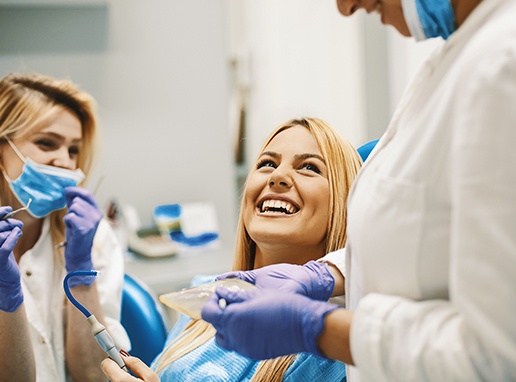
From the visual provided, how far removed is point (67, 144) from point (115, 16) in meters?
1.65

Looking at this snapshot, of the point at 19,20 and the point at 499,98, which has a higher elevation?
the point at 19,20

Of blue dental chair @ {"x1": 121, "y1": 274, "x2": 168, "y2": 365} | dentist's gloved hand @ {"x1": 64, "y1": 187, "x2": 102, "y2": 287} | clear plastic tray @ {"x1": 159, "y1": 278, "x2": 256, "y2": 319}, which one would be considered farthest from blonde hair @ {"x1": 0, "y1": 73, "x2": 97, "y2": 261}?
clear plastic tray @ {"x1": 159, "y1": 278, "x2": 256, "y2": 319}

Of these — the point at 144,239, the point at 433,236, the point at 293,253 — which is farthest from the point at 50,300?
the point at 144,239

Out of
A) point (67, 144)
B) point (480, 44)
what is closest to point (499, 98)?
point (480, 44)

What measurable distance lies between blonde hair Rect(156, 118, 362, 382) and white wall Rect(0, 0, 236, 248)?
1673 mm

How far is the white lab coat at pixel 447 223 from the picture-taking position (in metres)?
0.64

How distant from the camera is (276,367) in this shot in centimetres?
133

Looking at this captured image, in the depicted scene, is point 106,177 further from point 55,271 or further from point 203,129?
point 55,271

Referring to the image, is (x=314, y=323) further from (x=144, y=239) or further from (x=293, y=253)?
(x=144, y=239)

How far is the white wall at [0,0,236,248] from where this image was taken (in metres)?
3.01

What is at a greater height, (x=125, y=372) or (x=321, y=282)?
(x=321, y=282)

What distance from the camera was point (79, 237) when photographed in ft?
4.92

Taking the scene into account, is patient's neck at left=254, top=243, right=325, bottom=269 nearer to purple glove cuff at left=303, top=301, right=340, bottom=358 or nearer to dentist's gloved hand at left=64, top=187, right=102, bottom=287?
dentist's gloved hand at left=64, top=187, right=102, bottom=287

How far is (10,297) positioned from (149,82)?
201cm
